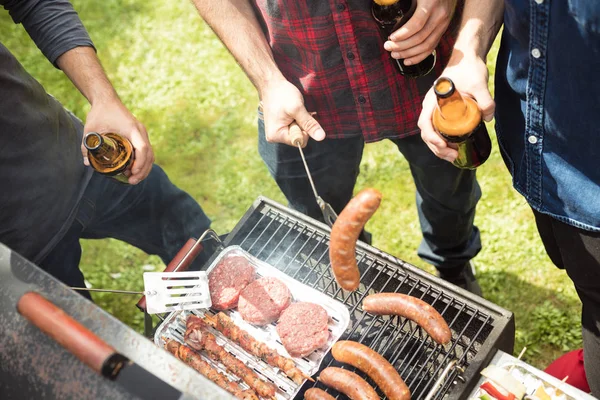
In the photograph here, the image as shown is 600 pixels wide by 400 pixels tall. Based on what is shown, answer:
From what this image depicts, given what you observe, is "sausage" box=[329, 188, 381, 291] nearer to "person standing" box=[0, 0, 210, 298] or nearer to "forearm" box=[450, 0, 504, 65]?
"forearm" box=[450, 0, 504, 65]

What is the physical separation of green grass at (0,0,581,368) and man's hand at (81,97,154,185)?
2.20 metres

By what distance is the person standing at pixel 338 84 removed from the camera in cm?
276

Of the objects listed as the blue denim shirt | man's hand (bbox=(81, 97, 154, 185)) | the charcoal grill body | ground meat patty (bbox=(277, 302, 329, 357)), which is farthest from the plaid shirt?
the charcoal grill body

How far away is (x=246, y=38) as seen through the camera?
9.93ft

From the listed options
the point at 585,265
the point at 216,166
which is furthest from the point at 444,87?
the point at 216,166

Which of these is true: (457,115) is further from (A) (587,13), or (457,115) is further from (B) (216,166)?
(B) (216,166)

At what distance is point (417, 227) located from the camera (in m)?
4.70

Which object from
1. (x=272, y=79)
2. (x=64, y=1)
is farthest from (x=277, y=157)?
(x=64, y=1)

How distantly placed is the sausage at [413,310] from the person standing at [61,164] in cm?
135

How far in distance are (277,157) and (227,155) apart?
2242mm

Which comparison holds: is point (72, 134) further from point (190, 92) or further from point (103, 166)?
point (190, 92)

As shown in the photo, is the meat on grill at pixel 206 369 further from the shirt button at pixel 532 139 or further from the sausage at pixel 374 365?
the shirt button at pixel 532 139

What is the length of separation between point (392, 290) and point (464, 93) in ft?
3.37

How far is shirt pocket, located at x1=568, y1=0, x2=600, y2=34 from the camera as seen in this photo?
6.00ft
